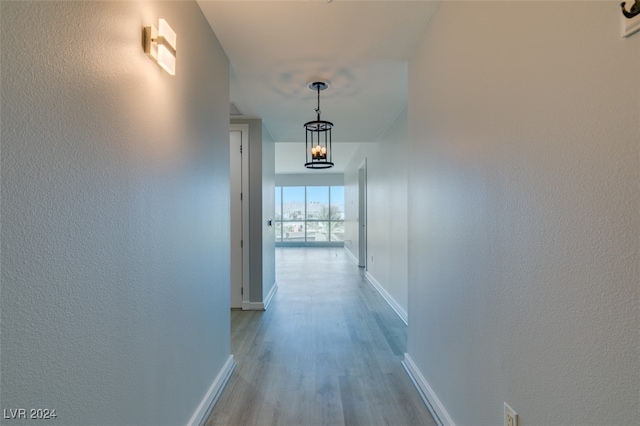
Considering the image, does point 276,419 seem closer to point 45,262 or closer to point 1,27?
point 45,262

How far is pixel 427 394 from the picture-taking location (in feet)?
6.14

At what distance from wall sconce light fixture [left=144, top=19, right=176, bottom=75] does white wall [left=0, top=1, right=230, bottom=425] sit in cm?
4

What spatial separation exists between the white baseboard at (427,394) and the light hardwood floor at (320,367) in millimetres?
39

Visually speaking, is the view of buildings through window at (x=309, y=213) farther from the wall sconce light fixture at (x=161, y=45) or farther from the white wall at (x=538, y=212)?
the wall sconce light fixture at (x=161, y=45)

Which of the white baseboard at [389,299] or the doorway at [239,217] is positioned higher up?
the doorway at [239,217]

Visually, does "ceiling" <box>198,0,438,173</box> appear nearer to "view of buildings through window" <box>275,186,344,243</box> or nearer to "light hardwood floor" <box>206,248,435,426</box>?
"light hardwood floor" <box>206,248,435,426</box>

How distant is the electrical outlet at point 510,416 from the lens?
Answer: 1.06 meters

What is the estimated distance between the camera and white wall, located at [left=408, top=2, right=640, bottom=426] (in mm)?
703

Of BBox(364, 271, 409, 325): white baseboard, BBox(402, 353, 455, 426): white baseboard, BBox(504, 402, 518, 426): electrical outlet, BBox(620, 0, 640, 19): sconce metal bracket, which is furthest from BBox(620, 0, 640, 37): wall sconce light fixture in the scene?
BBox(364, 271, 409, 325): white baseboard

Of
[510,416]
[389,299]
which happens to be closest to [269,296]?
[389,299]

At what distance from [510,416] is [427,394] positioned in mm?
878

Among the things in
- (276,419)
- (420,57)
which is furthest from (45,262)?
(420,57)

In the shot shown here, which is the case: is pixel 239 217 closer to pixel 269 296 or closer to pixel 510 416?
pixel 269 296

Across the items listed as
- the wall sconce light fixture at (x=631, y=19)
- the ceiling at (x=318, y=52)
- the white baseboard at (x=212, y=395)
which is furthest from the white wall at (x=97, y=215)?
the wall sconce light fixture at (x=631, y=19)
